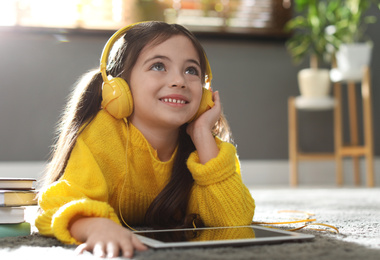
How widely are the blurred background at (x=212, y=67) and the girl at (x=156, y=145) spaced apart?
1.99 m

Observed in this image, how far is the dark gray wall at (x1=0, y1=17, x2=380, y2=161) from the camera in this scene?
2.95 metres

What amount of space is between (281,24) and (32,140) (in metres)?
1.90

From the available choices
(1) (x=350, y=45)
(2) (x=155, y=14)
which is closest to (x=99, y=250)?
(2) (x=155, y=14)

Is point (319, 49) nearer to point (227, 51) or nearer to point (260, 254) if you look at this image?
point (227, 51)

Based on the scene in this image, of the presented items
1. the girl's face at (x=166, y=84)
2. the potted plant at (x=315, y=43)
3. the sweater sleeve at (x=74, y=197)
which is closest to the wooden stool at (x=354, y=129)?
the potted plant at (x=315, y=43)

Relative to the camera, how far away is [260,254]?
63 centimetres

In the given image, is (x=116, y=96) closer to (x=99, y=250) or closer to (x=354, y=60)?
(x=99, y=250)

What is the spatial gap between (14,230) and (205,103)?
1.61 ft

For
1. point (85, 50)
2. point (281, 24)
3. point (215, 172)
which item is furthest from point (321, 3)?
point (215, 172)

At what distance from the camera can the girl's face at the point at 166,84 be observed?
3.21 ft

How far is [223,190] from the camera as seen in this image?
0.96 m

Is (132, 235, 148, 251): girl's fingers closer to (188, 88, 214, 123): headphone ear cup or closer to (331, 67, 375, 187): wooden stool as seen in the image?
(188, 88, 214, 123): headphone ear cup

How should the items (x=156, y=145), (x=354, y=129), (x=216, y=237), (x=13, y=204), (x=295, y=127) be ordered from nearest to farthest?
(x=216, y=237) < (x=13, y=204) < (x=156, y=145) < (x=295, y=127) < (x=354, y=129)

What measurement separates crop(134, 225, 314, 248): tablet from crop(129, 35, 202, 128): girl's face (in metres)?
0.28
